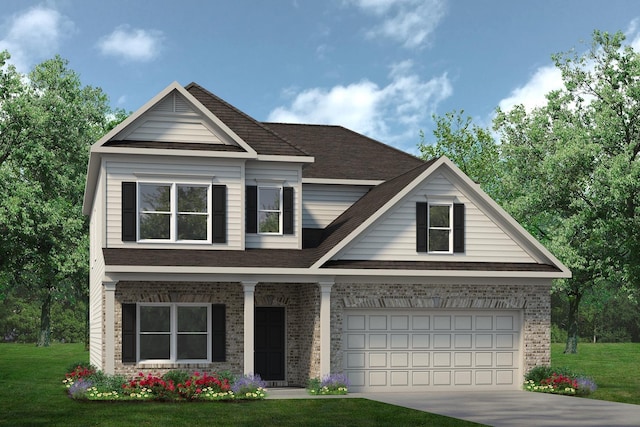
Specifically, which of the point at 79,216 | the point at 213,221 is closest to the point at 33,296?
the point at 79,216

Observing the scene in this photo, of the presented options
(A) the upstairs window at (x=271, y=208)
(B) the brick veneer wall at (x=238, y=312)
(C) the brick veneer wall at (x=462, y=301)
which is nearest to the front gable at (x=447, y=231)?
(C) the brick veneer wall at (x=462, y=301)

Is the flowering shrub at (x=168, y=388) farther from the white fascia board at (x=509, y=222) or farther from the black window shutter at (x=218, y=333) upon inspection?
the white fascia board at (x=509, y=222)

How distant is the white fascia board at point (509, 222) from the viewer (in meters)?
26.5

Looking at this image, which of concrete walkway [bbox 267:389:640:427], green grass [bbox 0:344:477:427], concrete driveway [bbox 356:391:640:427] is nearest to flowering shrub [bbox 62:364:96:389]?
green grass [bbox 0:344:477:427]

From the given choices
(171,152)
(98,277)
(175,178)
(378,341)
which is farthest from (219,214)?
(378,341)

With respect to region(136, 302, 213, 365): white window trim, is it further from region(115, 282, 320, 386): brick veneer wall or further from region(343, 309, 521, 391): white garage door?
region(343, 309, 521, 391): white garage door

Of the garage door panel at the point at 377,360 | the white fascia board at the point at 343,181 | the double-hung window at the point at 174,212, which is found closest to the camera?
the double-hung window at the point at 174,212

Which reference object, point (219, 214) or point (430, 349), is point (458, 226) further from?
point (219, 214)

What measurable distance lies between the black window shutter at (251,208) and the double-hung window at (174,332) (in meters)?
2.88

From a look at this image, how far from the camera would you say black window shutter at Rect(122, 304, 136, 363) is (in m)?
24.7

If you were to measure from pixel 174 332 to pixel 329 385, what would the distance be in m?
4.55

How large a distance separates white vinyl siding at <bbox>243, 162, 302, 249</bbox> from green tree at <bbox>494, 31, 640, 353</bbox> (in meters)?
16.8

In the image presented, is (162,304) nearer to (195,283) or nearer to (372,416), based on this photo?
(195,283)

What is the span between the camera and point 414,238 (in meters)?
26.5
